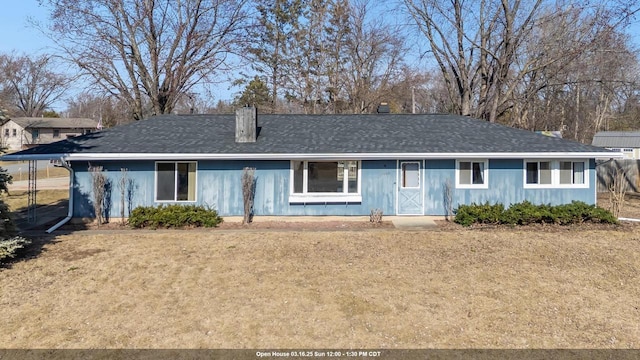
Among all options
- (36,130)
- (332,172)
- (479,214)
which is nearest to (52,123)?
(36,130)

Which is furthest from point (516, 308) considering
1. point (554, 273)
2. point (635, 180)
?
point (635, 180)

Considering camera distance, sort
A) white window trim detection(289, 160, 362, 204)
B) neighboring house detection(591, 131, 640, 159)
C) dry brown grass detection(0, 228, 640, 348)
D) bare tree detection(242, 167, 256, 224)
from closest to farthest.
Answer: dry brown grass detection(0, 228, 640, 348) < bare tree detection(242, 167, 256, 224) < white window trim detection(289, 160, 362, 204) < neighboring house detection(591, 131, 640, 159)

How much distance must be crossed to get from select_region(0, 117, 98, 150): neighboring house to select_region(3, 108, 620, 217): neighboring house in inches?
2071

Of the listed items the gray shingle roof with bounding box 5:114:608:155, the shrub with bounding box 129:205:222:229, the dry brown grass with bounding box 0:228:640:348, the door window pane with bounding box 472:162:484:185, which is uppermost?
the gray shingle roof with bounding box 5:114:608:155

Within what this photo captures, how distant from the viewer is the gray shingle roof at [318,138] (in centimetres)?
1287

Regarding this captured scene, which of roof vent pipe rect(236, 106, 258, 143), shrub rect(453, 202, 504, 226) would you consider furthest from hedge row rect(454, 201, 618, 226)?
roof vent pipe rect(236, 106, 258, 143)

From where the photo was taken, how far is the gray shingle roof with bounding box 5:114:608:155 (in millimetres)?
12867

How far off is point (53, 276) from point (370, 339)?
662 centimetres

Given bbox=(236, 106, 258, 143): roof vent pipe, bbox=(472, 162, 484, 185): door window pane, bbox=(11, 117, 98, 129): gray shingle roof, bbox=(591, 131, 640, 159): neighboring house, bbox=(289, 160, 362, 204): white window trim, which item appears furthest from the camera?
bbox=(11, 117, 98, 129): gray shingle roof

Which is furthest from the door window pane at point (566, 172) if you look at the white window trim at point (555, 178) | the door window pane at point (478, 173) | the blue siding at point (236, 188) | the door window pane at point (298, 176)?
the door window pane at point (298, 176)

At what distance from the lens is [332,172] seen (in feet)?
43.3

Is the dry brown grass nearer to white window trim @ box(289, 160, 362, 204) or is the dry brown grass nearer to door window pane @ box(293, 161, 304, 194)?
white window trim @ box(289, 160, 362, 204)

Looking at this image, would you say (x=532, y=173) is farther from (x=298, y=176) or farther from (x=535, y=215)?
(x=298, y=176)

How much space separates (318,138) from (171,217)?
19.4 feet
